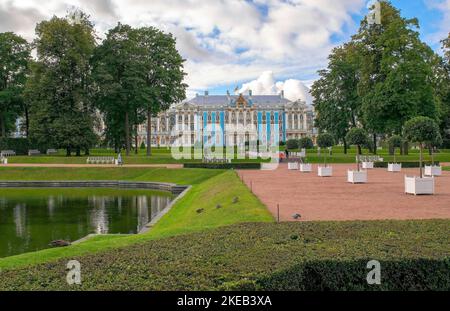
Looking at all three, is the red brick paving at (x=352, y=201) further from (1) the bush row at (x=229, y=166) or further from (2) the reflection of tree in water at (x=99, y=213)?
(1) the bush row at (x=229, y=166)

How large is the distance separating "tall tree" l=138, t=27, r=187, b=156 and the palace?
62311mm

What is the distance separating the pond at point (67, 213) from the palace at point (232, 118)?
8673 cm

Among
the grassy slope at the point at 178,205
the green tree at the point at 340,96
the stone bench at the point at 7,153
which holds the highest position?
the green tree at the point at 340,96

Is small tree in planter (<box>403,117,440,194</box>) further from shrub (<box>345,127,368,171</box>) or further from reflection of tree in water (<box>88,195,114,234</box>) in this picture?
reflection of tree in water (<box>88,195,114,234</box>)

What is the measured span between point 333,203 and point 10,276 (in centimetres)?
1067

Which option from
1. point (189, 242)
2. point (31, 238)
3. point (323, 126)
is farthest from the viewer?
point (323, 126)

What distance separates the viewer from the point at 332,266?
579 cm

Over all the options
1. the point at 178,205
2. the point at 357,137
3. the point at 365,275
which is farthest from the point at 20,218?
the point at 357,137

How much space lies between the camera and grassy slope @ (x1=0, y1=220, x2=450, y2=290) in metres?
5.44

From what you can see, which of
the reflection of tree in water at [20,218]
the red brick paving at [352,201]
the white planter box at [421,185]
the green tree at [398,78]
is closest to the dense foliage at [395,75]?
the green tree at [398,78]

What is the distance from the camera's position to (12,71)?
53750mm

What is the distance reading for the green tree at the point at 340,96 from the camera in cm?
5350

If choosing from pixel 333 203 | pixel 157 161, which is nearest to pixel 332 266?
pixel 333 203
